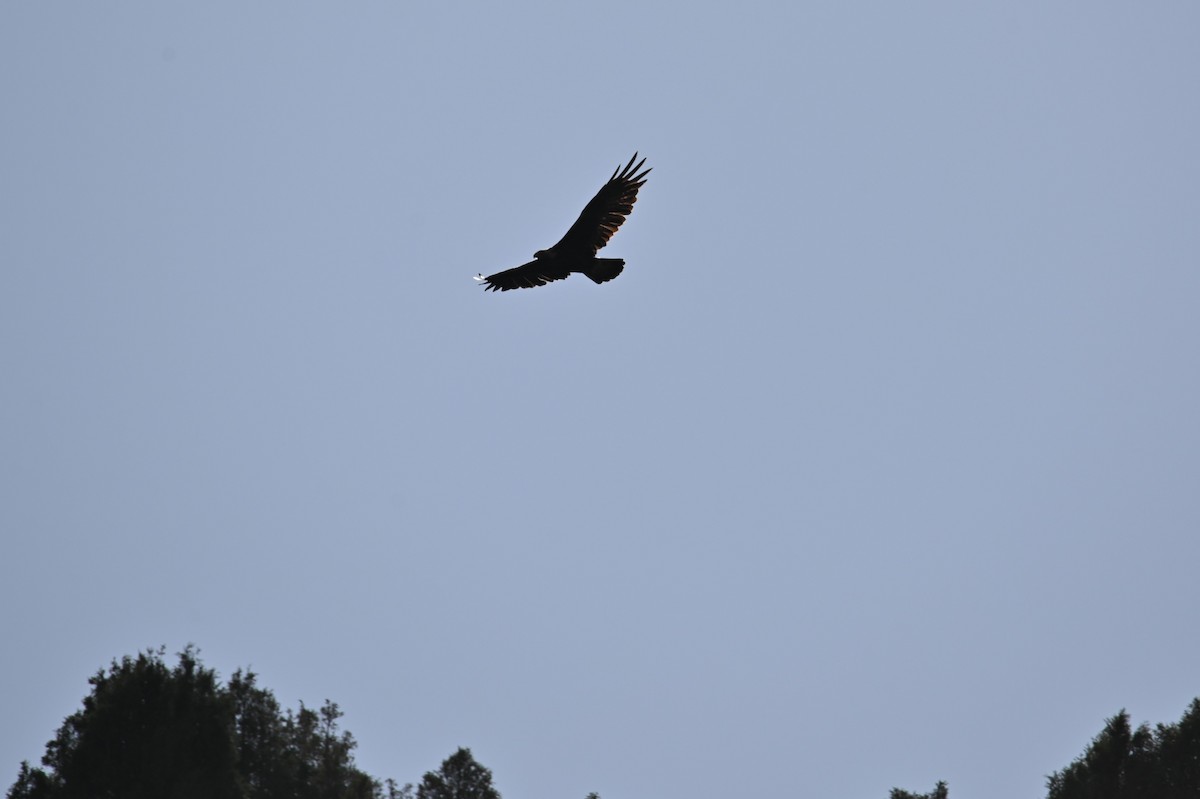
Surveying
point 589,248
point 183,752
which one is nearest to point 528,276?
point 589,248

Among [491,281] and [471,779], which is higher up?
[491,281]

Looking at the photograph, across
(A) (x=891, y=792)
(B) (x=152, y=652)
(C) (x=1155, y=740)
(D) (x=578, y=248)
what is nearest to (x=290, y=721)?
(B) (x=152, y=652)

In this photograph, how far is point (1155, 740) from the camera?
30641mm

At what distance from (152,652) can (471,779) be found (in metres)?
8.89

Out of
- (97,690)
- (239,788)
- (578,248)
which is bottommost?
(239,788)

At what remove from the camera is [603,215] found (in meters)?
26.4

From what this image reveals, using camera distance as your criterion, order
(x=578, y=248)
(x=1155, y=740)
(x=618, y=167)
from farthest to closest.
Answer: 1. (x=1155, y=740)
2. (x=578, y=248)
3. (x=618, y=167)

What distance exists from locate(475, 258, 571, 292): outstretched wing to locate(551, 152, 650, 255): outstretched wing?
2.34 ft

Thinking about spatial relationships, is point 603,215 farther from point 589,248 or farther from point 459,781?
point 459,781

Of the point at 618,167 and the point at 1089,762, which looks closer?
the point at 618,167

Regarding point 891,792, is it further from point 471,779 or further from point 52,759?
point 52,759

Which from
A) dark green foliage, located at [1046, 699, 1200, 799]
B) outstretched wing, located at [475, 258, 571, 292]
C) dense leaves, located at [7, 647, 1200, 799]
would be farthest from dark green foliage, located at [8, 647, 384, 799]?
dark green foliage, located at [1046, 699, 1200, 799]

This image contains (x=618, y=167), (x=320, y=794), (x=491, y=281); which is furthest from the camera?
(x=320, y=794)

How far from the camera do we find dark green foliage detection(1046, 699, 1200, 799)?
2991 cm
